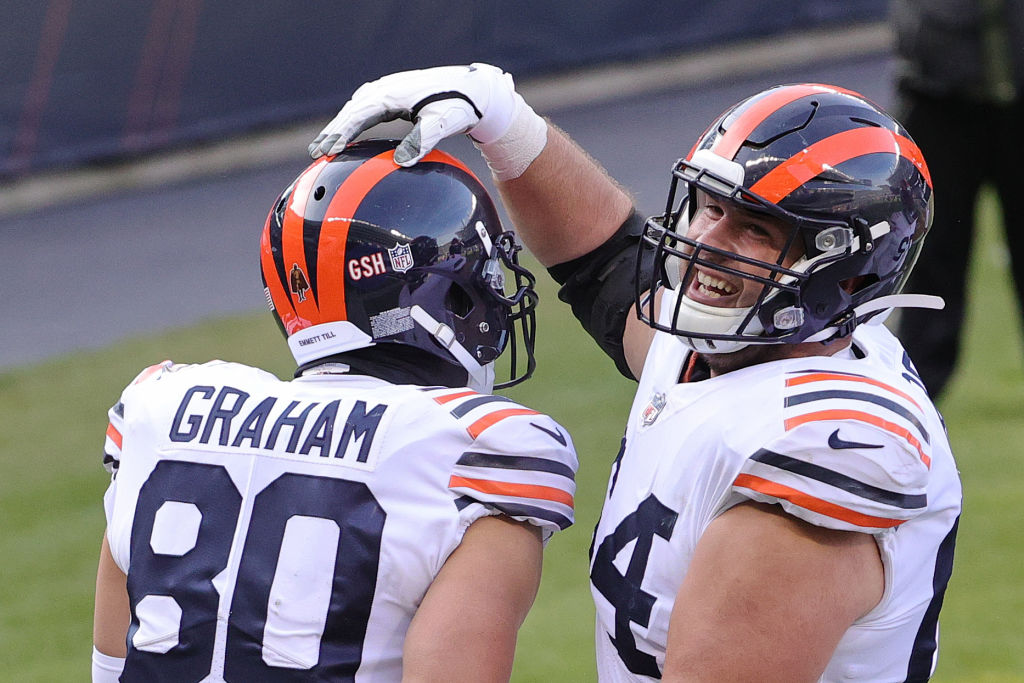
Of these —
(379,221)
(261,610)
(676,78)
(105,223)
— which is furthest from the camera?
(676,78)

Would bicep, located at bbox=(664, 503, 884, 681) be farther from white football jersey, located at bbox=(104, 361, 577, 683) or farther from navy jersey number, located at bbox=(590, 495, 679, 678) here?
white football jersey, located at bbox=(104, 361, 577, 683)

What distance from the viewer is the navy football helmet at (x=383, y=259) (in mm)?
2107

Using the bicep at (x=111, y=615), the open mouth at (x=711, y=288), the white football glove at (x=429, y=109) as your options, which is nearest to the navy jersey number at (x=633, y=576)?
the open mouth at (x=711, y=288)

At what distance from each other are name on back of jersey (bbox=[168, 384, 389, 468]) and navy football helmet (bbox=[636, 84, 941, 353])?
46cm

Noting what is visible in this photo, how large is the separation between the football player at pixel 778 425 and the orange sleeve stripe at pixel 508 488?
A: 0.14 meters

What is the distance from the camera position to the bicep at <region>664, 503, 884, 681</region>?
1747 millimetres

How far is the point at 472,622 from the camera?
1.85 m

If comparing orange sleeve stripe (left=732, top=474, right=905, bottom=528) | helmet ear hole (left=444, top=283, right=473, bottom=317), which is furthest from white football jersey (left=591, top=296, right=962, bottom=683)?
helmet ear hole (left=444, top=283, right=473, bottom=317)

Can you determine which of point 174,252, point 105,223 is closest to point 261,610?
point 174,252

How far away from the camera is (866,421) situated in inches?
70.6

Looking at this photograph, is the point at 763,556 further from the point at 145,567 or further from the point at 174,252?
the point at 174,252

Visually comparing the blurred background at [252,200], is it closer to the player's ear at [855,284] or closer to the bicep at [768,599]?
the player's ear at [855,284]

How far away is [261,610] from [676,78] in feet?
31.9

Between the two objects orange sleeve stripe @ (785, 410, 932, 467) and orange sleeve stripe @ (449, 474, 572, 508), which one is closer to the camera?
orange sleeve stripe @ (785, 410, 932, 467)
